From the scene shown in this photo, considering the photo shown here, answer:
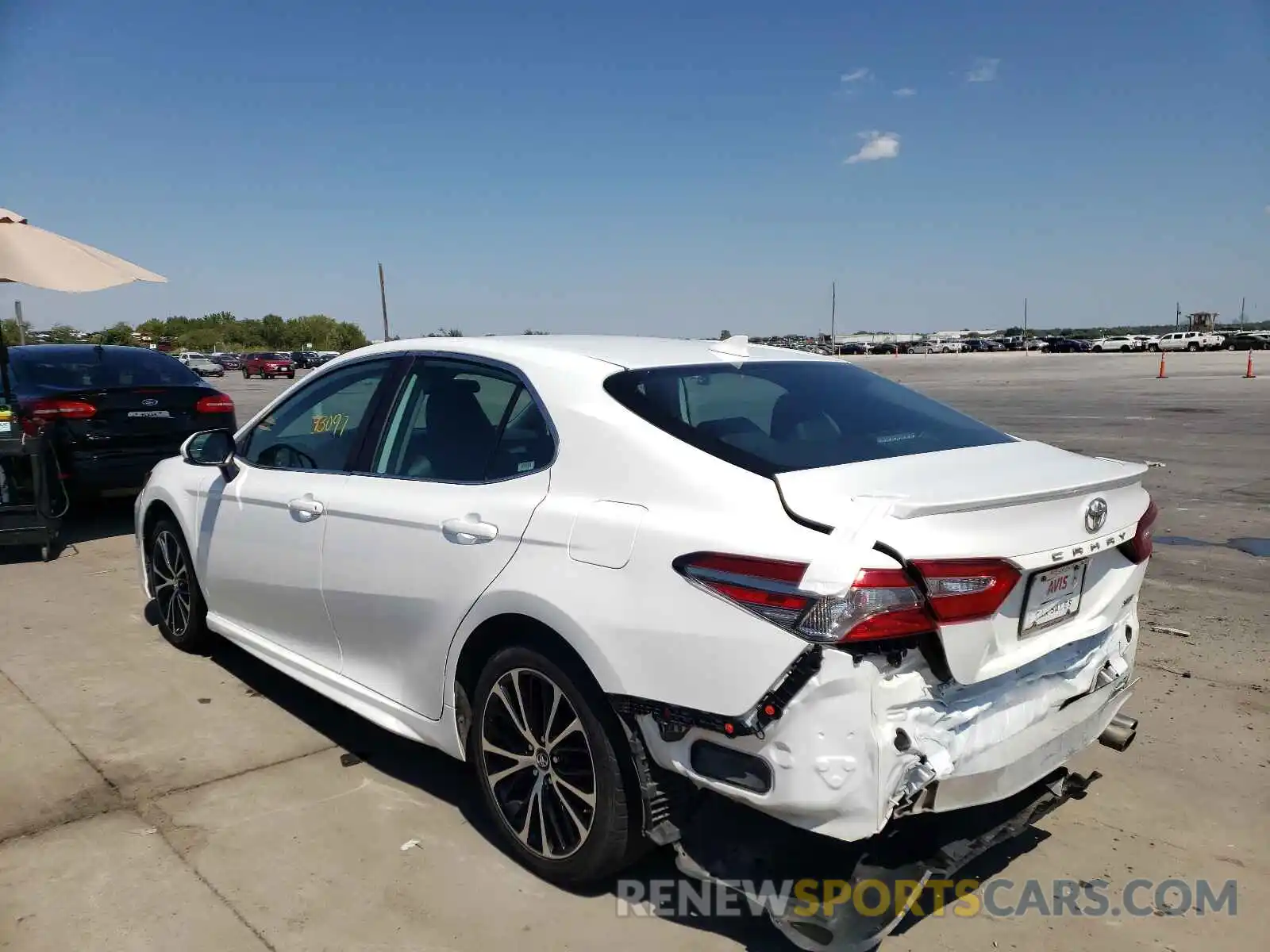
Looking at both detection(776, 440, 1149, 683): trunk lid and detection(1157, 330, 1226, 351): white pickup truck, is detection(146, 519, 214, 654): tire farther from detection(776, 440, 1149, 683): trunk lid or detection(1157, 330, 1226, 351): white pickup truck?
detection(1157, 330, 1226, 351): white pickup truck

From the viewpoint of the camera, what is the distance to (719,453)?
104 inches

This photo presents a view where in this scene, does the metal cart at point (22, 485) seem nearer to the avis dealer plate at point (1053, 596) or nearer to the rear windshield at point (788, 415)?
the rear windshield at point (788, 415)

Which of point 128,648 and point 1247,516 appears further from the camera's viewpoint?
point 1247,516

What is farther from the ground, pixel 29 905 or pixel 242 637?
pixel 242 637

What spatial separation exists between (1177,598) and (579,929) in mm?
4759

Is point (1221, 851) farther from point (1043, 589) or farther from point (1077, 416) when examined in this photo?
point (1077, 416)

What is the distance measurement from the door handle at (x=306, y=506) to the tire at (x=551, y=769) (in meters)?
1.11

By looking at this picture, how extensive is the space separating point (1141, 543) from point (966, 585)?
39.6 inches

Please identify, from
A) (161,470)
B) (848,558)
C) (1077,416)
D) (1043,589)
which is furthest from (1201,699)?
(1077,416)

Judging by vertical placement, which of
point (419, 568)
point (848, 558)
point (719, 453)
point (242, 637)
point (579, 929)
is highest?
point (719, 453)

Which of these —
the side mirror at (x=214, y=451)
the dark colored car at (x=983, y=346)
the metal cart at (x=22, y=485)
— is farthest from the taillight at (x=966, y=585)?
the dark colored car at (x=983, y=346)

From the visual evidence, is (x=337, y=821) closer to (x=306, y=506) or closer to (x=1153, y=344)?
(x=306, y=506)

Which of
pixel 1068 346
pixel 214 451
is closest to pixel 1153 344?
pixel 1068 346

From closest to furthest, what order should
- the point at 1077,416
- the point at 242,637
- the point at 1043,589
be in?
the point at 1043,589 < the point at 242,637 < the point at 1077,416
